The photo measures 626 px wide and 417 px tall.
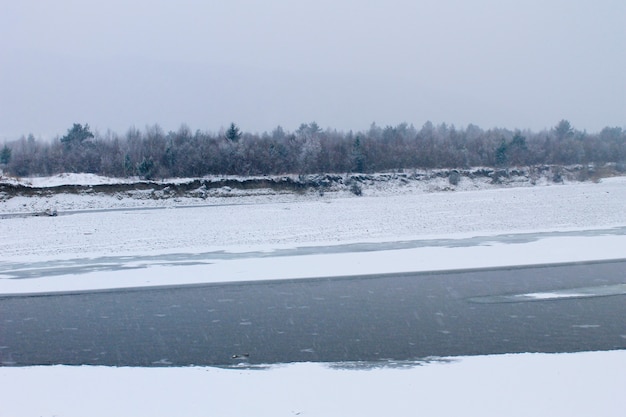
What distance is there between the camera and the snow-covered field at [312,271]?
714 cm

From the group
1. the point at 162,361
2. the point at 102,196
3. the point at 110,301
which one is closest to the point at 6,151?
the point at 102,196

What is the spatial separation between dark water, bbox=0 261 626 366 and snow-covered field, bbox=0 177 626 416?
0.77 meters

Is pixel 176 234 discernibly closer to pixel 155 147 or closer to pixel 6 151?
pixel 155 147

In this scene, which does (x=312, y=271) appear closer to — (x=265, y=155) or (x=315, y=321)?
(x=315, y=321)

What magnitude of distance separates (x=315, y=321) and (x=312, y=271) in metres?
5.43

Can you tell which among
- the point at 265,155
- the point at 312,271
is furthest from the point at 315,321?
the point at 265,155

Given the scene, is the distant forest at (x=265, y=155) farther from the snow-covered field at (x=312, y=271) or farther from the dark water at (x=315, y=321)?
the dark water at (x=315, y=321)

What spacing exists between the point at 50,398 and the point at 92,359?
190 centimetres

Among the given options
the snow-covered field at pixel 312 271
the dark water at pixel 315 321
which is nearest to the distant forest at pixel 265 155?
the snow-covered field at pixel 312 271

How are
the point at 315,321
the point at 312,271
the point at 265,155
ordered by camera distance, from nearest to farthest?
the point at 315,321 → the point at 312,271 → the point at 265,155

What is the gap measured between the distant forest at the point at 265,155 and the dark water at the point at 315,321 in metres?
56.6

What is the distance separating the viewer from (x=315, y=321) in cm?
1136

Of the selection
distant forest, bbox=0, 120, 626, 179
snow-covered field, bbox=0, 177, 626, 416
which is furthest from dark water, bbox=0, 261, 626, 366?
distant forest, bbox=0, 120, 626, 179

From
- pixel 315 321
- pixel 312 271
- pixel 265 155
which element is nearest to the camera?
pixel 315 321
